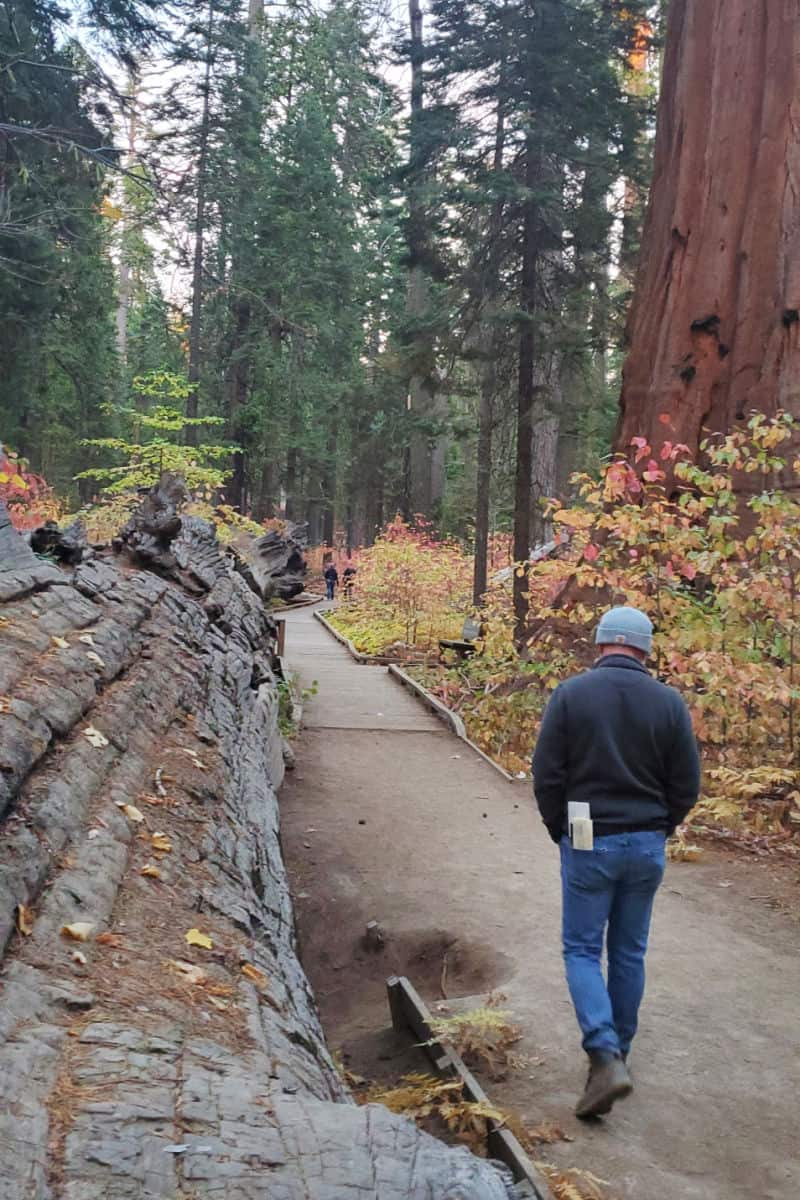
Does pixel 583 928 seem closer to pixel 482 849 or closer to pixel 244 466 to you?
pixel 482 849

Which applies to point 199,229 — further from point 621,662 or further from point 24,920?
point 24,920

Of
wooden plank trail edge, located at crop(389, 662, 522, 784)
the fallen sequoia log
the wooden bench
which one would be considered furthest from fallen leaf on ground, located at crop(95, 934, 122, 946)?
the wooden bench

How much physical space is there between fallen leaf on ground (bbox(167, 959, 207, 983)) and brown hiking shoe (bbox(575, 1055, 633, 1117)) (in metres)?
1.75

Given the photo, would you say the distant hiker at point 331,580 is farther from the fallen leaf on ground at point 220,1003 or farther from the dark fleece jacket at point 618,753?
the fallen leaf on ground at point 220,1003

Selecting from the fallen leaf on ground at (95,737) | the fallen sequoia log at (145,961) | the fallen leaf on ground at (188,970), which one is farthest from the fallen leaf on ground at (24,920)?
the fallen leaf on ground at (95,737)

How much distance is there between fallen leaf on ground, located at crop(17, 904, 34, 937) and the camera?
2.26 metres

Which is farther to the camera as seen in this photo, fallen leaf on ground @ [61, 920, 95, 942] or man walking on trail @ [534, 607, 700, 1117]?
man walking on trail @ [534, 607, 700, 1117]

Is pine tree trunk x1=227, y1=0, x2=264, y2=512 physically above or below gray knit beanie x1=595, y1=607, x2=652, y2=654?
above

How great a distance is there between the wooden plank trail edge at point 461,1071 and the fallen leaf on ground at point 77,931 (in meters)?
1.25

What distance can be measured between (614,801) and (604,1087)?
1.06 m

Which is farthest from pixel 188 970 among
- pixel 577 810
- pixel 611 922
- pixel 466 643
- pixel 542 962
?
pixel 466 643

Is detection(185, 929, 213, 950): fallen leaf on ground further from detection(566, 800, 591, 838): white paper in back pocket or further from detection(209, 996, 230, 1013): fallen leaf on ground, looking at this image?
detection(566, 800, 591, 838): white paper in back pocket

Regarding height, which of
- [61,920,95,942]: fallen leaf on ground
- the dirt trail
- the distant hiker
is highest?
[61,920,95,942]: fallen leaf on ground

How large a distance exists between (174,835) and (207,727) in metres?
1.52
